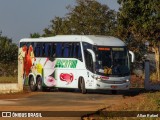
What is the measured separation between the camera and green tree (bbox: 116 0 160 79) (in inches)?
1708

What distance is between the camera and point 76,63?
33.0 m

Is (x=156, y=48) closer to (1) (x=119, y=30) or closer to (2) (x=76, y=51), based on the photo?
(1) (x=119, y=30)

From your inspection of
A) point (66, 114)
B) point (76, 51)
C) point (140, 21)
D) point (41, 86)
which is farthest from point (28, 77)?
point (66, 114)

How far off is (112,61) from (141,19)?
13.4 metres

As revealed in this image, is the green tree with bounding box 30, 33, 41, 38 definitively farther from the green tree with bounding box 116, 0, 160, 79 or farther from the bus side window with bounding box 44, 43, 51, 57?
the bus side window with bounding box 44, 43, 51, 57

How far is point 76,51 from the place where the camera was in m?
33.1

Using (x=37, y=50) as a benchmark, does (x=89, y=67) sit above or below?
below

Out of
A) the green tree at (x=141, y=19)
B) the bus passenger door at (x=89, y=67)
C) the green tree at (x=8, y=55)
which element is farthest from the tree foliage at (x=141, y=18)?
the green tree at (x=8, y=55)

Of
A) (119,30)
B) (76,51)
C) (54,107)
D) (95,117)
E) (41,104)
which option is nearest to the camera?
(95,117)

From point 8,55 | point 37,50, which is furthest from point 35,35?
point 37,50

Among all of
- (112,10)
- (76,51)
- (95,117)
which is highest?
(112,10)

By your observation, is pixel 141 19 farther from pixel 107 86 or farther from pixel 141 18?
pixel 107 86

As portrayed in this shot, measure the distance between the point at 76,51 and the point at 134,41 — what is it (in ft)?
69.9

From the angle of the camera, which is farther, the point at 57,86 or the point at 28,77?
the point at 28,77
